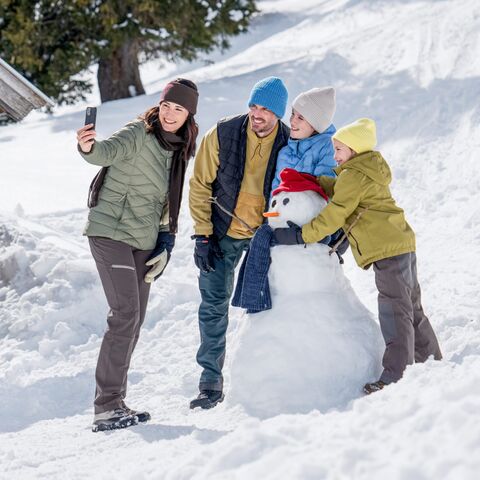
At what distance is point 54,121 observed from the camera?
14.7 metres

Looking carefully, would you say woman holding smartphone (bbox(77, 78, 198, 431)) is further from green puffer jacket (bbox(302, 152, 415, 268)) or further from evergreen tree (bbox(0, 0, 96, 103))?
evergreen tree (bbox(0, 0, 96, 103))

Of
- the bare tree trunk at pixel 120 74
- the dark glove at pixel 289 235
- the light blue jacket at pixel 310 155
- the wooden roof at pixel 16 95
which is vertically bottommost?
the dark glove at pixel 289 235

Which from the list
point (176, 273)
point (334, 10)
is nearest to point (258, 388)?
point (176, 273)

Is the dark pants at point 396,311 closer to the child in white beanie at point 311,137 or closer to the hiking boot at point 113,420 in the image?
the child in white beanie at point 311,137

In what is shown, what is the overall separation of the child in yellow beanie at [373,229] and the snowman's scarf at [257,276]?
0.32 ft

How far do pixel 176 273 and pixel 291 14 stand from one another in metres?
25.0

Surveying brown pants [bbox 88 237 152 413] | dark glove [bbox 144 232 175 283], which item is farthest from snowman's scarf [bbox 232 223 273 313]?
brown pants [bbox 88 237 152 413]

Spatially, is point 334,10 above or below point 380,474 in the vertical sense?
above

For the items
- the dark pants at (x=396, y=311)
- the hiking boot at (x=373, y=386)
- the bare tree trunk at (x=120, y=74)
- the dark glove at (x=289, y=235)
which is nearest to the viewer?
the hiking boot at (x=373, y=386)

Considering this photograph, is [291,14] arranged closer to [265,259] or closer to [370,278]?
[370,278]

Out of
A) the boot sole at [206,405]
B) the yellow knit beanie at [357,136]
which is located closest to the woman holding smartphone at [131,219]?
the boot sole at [206,405]

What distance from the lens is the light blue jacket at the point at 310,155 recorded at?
4941 millimetres

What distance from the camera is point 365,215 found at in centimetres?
471

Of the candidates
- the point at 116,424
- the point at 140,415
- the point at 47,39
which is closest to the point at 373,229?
the point at 140,415
